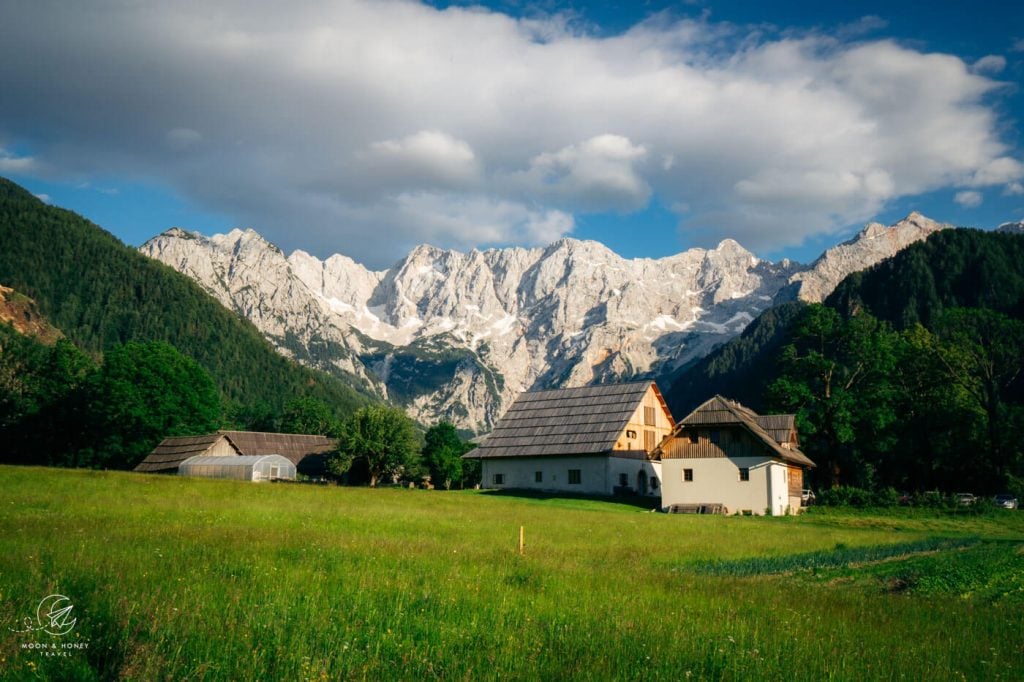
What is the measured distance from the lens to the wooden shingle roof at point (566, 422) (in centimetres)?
7594

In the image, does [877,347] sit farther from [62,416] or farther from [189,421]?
[62,416]

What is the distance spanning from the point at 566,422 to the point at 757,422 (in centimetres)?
1888

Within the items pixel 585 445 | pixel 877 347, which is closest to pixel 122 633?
pixel 585 445

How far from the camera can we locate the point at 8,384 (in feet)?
365

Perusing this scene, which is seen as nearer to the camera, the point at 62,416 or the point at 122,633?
the point at 122,633

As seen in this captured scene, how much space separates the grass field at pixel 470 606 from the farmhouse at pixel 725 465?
34.3m

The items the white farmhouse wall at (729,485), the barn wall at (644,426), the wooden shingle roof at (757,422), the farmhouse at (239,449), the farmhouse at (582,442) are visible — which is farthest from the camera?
the farmhouse at (239,449)

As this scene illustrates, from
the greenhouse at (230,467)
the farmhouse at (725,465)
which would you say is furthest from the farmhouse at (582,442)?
the greenhouse at (230,467)

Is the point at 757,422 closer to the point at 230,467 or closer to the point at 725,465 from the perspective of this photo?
the point at 725,465

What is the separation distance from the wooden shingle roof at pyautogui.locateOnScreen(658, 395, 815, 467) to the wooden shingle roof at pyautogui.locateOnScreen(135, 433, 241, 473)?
55.9 metres

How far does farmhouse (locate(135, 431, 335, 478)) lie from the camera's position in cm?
9194

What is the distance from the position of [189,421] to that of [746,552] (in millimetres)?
85194

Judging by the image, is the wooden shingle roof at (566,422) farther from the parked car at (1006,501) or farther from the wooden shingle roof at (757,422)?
the parked car at (1006,501)

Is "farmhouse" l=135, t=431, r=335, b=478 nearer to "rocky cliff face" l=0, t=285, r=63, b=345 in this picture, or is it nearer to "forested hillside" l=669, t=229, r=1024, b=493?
"forested hillside" l=669, t=229, r=1024, b=493
